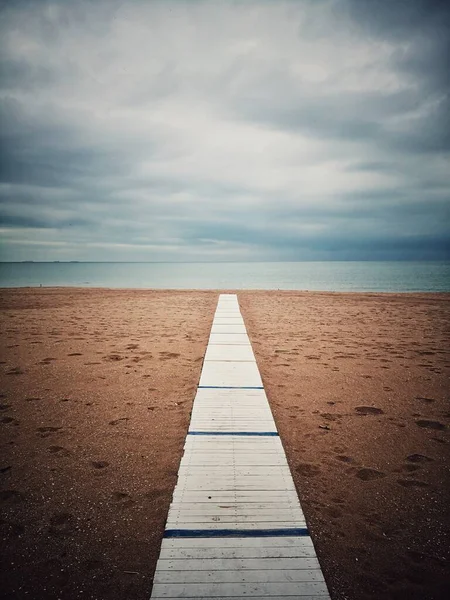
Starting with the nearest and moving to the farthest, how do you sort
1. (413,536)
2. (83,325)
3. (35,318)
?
(413,536) → (83,325) → (35,318)

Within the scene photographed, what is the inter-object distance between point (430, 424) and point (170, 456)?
144 inches

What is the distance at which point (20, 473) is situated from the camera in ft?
10.7

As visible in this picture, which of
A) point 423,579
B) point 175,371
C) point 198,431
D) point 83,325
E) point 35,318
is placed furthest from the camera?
point 35,318

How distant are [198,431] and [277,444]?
1026 mm

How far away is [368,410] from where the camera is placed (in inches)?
189

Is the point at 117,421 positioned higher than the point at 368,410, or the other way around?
the point at 368,410

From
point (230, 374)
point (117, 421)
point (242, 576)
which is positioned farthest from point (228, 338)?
point (242, 576)

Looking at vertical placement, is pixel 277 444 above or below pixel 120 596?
above

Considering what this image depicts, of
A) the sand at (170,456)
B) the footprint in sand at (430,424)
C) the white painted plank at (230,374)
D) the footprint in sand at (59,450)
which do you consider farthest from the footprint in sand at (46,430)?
the footprint in sand at (430,424)

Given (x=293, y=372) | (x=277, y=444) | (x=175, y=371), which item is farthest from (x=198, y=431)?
(x=293, y=372)

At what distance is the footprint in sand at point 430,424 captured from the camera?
4309 mm

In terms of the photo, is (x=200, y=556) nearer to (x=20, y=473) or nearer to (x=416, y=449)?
(x=20, y=473)

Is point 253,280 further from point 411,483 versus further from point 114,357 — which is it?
point 411,483

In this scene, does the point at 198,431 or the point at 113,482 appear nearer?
the point at 113,482
